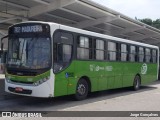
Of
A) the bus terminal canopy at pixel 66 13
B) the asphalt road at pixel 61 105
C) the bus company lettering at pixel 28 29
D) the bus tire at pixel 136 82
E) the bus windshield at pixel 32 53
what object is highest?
the bus terminal canopy at pixel 66 13

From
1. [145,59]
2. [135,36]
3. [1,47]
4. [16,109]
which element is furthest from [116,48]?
[135,36]

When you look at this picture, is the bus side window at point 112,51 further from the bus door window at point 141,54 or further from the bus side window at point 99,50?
the bus door window at point 141,54

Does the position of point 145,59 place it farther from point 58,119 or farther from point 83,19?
point 58,119

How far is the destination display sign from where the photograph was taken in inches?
473

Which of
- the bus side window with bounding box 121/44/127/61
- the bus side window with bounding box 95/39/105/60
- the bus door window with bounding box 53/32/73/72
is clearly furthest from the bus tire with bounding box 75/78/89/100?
the bus side window with bounding box 121/44/127/61

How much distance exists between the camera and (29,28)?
12312mm

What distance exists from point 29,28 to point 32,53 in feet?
3.29

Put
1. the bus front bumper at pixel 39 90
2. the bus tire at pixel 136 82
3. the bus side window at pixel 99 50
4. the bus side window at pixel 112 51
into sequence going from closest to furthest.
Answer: the bus front bumper at pixel 39 90 < the bus side window at pixel 99 50 < the bus side window at pixel 112 51 < the bus tire at pixel 136 82

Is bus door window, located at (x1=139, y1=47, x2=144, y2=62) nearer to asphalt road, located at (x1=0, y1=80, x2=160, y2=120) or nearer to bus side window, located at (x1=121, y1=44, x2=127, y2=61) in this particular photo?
bus side window, located at (x1=121, y1=44, x2=127, y2=61)

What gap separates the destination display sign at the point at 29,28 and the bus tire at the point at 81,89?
2.80 meters

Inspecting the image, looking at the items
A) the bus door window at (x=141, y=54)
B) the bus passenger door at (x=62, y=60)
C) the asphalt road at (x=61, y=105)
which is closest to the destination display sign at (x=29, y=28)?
the bus passenger door at (x=62, y=60)

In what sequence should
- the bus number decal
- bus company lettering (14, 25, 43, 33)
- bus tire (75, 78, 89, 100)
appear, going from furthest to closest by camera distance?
the bus number decal
bus tire (75, 78, 89, 100)
bus company lettering (14, 25, 43, 33)

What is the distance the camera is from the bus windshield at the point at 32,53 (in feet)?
38.9

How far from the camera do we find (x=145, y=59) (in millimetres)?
20906
